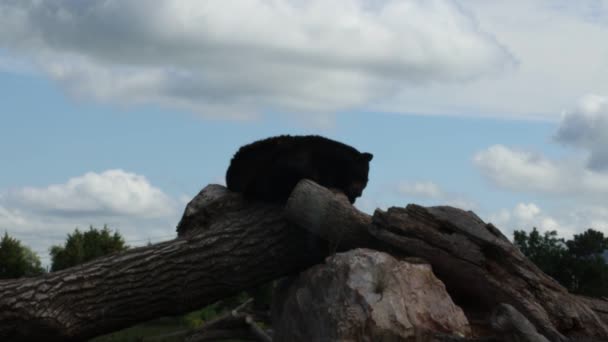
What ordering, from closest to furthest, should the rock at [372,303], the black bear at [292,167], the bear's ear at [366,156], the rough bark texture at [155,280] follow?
the rock at [372,303]
the rough bark texture at [155,280]
the black bear at [292,167]
the bear's ear at [366,156]

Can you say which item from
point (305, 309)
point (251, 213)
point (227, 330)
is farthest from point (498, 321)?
point (227, 330)

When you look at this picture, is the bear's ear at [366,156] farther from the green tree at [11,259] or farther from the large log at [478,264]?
the green tree at [11,259]

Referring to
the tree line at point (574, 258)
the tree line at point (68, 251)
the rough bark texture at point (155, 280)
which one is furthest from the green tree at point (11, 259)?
the rough bark texture at point (155, 280)

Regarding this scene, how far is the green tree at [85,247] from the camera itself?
981 inches

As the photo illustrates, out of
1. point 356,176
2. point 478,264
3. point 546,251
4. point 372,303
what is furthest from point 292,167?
point 546,251

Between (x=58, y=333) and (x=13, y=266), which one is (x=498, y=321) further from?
(x=13, y=266)

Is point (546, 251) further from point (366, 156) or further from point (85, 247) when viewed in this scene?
point (85, 247)

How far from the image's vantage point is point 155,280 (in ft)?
35.0

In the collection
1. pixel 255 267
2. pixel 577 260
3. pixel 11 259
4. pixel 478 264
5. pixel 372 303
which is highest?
pixel 11 259

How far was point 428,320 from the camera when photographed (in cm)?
865

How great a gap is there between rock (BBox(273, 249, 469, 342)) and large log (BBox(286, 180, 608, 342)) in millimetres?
439

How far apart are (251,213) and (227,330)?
3.37 m

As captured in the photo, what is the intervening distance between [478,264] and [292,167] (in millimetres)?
2567

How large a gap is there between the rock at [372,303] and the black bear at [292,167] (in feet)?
6.04
